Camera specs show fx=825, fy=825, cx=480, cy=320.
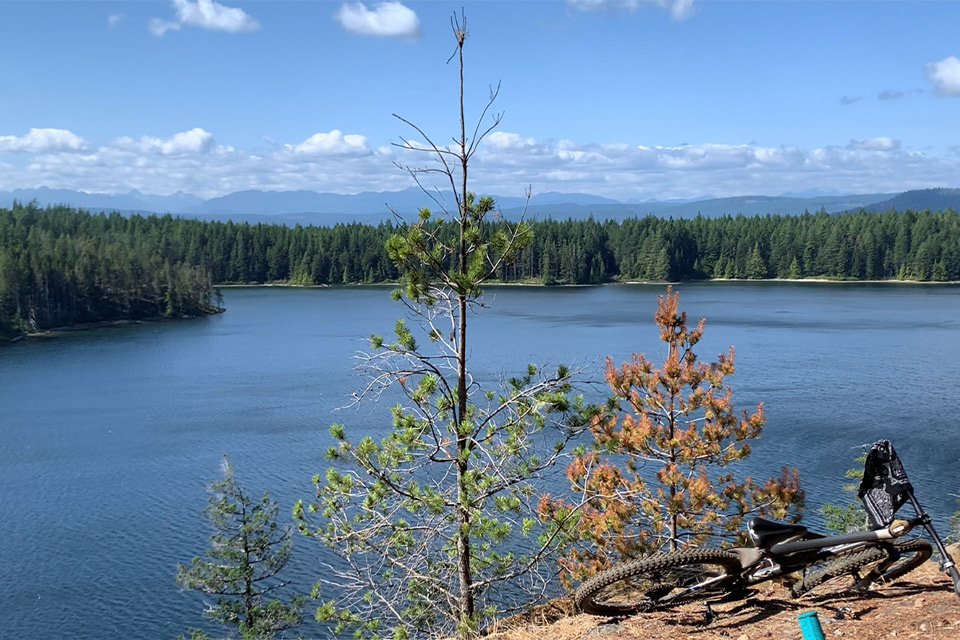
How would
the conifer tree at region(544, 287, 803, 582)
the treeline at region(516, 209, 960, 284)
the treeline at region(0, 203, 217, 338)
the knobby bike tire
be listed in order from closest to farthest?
1. the knobby bike tire
2. the conifer tree at region(544, 287, 803, 582)
3. the treeline at region(0, 203, 217, 338)
4. the treeline at region(516, 209, 960, 284)

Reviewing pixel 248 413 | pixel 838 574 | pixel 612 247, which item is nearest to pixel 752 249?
pixel 612 247

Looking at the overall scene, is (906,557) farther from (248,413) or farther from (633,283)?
(633,283)

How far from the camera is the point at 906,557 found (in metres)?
6.41

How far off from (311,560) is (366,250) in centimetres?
10727

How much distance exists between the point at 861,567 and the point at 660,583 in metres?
1.53

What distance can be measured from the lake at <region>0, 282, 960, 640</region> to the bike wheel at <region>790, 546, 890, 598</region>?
176 cm

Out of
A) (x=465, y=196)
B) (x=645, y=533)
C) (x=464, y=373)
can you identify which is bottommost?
(x=645, y=533)

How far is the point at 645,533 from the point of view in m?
12.7

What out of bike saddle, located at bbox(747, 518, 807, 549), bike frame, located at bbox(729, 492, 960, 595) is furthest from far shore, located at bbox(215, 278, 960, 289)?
bike saddle, located at bbox(747, 518, 807, 549)

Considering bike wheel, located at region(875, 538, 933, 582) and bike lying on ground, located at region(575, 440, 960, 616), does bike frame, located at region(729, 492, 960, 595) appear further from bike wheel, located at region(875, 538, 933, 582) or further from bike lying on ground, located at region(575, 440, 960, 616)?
bike wheel, located at region(875, 538, 933, 582)

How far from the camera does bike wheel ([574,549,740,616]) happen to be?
5.77 metres

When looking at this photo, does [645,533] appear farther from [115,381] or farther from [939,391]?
[115,381]

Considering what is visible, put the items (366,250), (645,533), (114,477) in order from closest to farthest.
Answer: (645,533), (114,477), (366,250)

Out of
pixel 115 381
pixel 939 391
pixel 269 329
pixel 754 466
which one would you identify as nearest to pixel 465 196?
pixel 754 466
